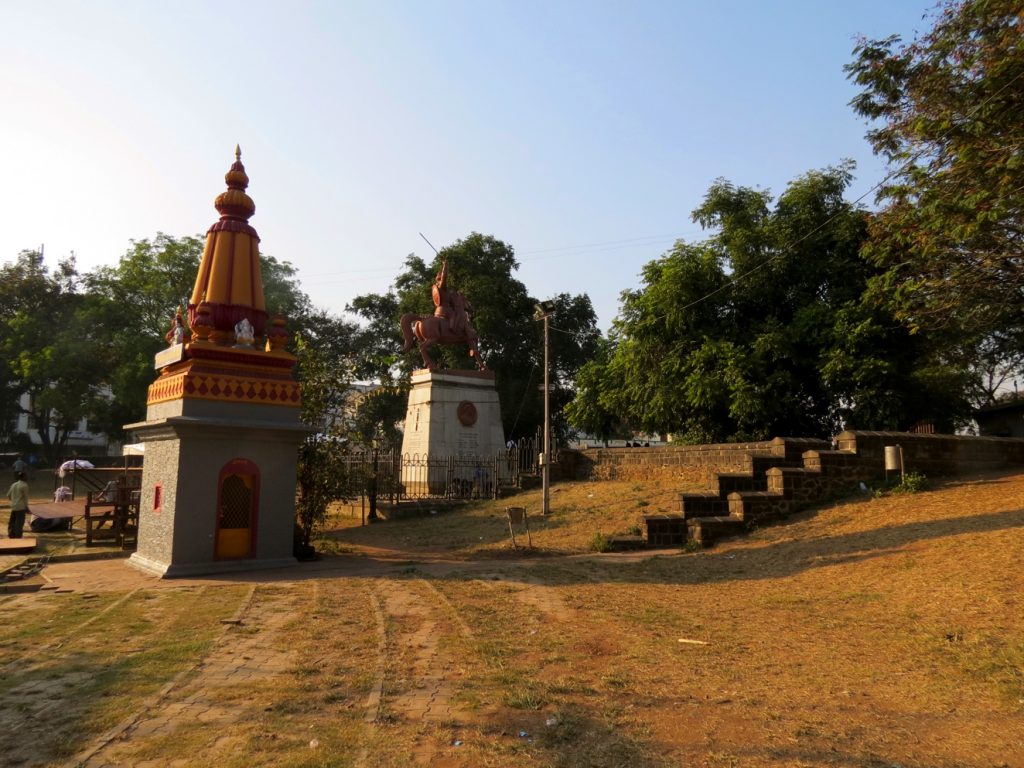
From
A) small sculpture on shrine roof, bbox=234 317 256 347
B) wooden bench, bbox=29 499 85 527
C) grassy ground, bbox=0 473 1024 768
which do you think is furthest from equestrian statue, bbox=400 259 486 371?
grassy ground, bbox=0 473 1024 768

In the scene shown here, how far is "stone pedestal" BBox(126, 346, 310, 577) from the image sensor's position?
10977 mm

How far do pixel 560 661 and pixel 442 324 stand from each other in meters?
20.1

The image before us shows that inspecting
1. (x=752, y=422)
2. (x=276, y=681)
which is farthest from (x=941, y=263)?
(x=276, y=681)

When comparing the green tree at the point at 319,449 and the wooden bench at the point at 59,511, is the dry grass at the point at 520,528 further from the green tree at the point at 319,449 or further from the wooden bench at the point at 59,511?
the wooden bench at the point at 59,511

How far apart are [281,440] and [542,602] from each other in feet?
18.8

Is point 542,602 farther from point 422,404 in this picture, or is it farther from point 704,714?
point 422,404

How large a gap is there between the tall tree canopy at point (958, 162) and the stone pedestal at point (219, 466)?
10754mm

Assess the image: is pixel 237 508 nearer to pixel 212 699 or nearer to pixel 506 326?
pixel 212 699

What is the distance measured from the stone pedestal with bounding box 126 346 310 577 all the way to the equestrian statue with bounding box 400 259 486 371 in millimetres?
12664

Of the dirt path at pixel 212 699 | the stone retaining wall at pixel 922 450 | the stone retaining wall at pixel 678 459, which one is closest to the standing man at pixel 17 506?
the dirt path at pixel 212 699

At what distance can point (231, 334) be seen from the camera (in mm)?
12586

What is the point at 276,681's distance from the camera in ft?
16.8

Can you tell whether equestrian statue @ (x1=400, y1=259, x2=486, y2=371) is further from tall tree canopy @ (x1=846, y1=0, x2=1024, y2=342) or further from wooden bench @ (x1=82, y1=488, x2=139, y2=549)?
tall tree canopy @ (x1=846, y1=0, x2=1024, y2=342)

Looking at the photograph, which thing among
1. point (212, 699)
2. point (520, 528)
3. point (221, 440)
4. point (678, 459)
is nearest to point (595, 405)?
point (678, 459)
